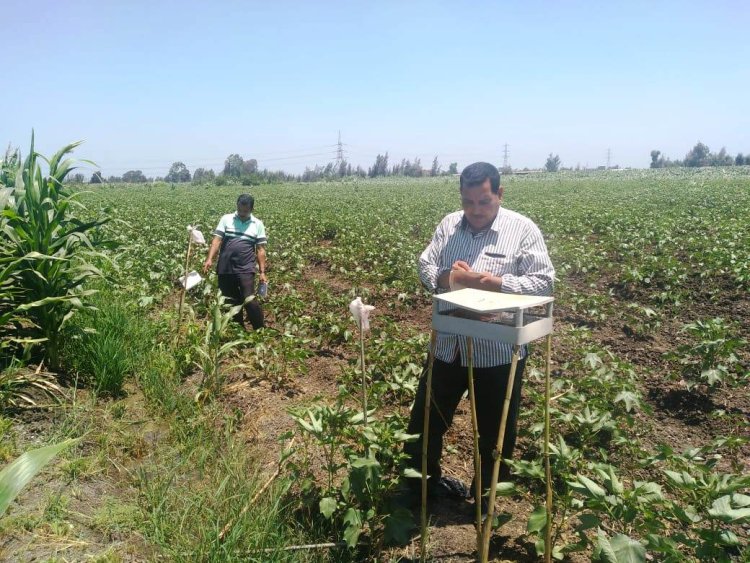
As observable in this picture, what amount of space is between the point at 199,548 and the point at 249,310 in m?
3.29

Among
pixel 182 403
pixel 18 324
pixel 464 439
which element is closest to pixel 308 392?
pixel 182 403

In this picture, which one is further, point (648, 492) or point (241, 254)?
point (241, 254)

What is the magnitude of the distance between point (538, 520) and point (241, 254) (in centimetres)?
406

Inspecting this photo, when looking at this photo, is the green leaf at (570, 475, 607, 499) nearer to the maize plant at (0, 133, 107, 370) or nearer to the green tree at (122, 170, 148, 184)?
the maize plant at (0, 133, 107, 370)

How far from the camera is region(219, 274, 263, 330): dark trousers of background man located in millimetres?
5301

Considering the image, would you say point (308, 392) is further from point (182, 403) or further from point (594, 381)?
point (594, 381)

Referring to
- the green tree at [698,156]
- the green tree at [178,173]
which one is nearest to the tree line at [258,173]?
A: the green tree at [178,173]

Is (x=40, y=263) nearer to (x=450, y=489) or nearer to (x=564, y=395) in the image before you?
(x=450, y=489)

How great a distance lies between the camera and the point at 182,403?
3578 mm

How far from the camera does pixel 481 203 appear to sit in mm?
2402

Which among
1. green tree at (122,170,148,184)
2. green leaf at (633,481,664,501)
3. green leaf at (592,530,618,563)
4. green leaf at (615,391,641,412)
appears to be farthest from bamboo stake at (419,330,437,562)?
green tree at (122,170,148,184)

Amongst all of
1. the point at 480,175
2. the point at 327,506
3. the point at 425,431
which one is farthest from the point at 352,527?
the point at 480,175

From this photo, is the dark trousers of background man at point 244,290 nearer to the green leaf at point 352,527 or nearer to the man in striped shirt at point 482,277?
the man in striped shirt at point 482,277

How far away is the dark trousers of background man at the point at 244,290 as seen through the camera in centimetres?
530
